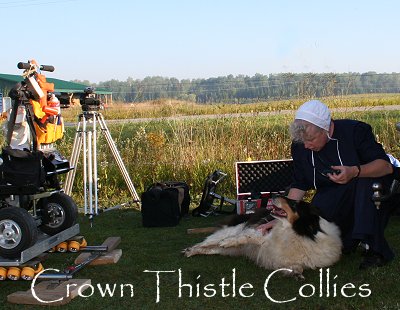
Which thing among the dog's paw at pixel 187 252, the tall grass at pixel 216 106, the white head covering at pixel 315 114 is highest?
the white head covering at pixel 315 114

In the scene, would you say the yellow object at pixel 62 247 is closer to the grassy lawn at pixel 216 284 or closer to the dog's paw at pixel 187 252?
the grassy lawn at pixel 216 284

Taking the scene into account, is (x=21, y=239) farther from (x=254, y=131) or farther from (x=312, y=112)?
(x=254, y=131)

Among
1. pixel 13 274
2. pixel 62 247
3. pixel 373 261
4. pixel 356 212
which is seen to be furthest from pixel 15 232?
pixel 373 261

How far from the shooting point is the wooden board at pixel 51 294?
10.4ft

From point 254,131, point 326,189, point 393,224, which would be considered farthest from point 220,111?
point 326,189

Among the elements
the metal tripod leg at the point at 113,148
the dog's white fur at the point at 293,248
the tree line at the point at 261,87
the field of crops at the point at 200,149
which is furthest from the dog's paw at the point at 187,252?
Result: the tree line at the point at 261,87

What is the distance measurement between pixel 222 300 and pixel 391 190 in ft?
4.35

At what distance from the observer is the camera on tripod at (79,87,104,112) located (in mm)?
5840

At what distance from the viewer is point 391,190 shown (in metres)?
3.57

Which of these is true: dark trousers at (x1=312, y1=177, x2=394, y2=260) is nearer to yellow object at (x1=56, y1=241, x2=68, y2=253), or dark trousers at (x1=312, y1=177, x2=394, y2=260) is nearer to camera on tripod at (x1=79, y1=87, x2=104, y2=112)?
yellow object at (x1=56, y1=241, x2=68, y2=253)

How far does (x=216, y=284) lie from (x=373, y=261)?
1047 millimetres

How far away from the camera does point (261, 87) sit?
15016 millimetres

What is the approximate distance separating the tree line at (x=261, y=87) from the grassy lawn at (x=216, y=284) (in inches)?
155

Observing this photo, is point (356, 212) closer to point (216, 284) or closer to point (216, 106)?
point (216, 284)
